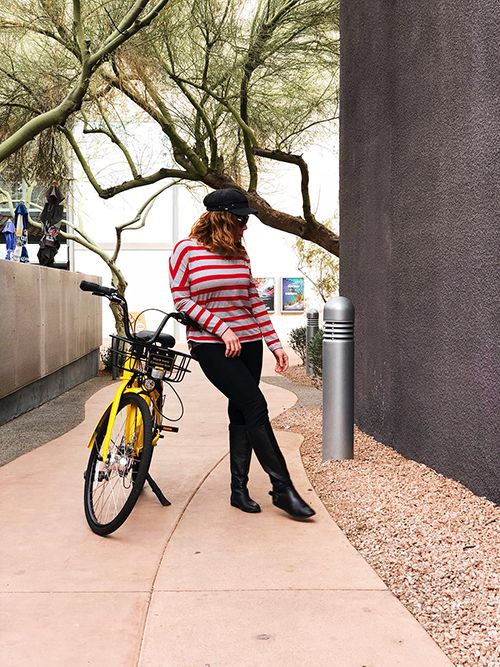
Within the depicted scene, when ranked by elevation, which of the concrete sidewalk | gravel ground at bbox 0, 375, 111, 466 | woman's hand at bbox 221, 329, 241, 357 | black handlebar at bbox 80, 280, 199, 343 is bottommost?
gravel ground at bbox 0, 375, 111, 466

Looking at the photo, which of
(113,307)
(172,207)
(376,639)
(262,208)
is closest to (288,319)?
(172,207)

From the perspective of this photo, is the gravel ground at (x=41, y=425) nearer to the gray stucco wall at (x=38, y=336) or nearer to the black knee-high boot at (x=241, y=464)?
the gray stucco wall at (x=38, y=336)

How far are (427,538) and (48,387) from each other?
7656mm

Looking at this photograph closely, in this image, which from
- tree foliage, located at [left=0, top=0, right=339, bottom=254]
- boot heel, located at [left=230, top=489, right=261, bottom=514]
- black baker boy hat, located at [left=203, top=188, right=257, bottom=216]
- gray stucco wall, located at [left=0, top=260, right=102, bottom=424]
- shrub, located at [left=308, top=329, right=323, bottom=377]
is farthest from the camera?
shrub, located at [left=308, top=329, right=323, bottom=377]

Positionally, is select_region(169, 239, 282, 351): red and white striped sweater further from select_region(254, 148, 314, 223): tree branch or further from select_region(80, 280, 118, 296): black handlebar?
select_region(254, 148, 314, 223): tree branch

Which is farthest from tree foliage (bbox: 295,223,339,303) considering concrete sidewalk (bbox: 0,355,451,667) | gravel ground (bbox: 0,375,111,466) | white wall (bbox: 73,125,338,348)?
concrete sidewalk (bbox: 0,355,451,667)

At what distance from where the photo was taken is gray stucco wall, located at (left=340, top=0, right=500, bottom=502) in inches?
200

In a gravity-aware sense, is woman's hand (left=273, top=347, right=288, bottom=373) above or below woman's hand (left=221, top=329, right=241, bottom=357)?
below

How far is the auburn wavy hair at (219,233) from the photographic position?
4.98 meters

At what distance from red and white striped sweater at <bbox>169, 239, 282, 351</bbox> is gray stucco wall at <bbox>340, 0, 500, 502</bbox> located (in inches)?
50.6

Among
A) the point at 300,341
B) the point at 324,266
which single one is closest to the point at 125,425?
the point at 300,341

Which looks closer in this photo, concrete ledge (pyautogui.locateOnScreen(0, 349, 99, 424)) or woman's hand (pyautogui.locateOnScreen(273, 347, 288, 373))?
woman's hand (pyautogui.locateOnScreen(273, 347, 288, 373))

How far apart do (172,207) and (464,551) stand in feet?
80.7

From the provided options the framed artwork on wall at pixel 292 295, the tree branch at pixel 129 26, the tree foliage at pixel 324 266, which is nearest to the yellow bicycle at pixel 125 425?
the tree branch at pixel 129 26
